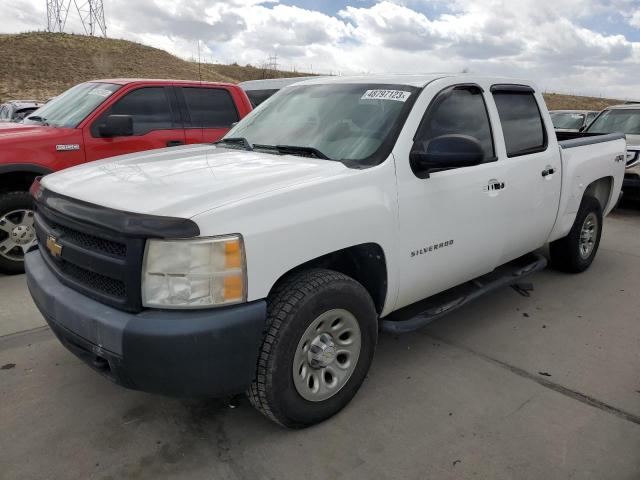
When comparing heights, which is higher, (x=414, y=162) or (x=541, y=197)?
(x=414, y=162)

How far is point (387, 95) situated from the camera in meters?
3.28

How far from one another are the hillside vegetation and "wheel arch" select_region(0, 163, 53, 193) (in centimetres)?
3234

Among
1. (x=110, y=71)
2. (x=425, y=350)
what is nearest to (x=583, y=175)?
(x=425, y=350)

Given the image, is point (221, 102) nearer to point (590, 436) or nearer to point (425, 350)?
point (425, 350)

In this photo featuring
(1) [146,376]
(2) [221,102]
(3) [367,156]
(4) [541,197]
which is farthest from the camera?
(2) [221,102]

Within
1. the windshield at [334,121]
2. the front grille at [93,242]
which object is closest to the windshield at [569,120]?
the windshield at [334,121]

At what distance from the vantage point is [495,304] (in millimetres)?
4559

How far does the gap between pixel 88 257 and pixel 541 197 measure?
3320 millimetres

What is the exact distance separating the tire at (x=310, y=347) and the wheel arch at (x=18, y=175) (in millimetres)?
3613

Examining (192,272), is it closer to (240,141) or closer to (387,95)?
(240,141)

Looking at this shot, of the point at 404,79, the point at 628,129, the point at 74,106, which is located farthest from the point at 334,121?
the point at 628,129

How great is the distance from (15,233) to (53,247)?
2802mm

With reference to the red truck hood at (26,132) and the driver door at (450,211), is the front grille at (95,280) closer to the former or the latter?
the driver door at (450,211)

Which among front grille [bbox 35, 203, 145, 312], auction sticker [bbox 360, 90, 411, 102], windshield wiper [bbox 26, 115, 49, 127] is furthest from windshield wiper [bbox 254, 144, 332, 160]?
windshield wiper [bbox 26, 115, 49, 127]
